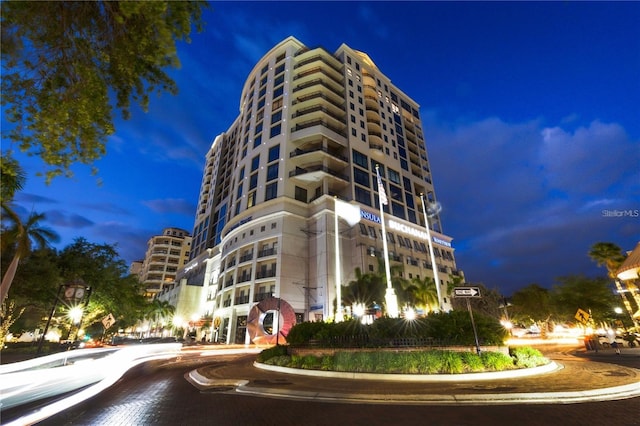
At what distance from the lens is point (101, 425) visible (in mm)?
6730

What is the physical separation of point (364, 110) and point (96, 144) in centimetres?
6750

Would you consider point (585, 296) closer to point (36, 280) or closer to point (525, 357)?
point (525, 357)

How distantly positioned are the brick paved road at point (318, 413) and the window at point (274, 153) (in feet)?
170

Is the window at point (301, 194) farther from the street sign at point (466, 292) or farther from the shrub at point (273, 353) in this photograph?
the street sign at point (466, 292)

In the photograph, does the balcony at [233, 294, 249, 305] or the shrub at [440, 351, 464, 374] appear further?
the balcony at [233, 294, 249, 305]

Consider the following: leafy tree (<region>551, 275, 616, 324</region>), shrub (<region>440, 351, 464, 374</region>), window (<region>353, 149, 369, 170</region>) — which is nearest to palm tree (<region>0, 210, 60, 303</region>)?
shrub (<region>440, 351, 464, 374</region>)

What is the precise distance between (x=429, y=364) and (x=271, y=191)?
46223 millimetres

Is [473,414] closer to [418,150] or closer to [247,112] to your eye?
[247,112]

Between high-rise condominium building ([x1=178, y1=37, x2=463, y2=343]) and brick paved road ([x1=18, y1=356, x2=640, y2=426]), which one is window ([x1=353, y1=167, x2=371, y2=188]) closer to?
high-rise condominium building ([x1=178, y1=37, x2=463, y2=343])

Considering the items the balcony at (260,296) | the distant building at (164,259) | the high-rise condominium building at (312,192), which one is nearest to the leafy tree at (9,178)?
the high-rise condominium building at (312,192)

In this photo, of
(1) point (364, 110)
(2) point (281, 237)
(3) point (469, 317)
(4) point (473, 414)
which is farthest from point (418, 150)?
(4) point (473, 414)

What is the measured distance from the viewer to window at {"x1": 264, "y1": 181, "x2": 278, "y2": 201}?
179 ft

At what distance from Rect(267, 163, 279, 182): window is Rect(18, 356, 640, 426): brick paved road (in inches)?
1922

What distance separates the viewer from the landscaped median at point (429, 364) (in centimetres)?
1206
